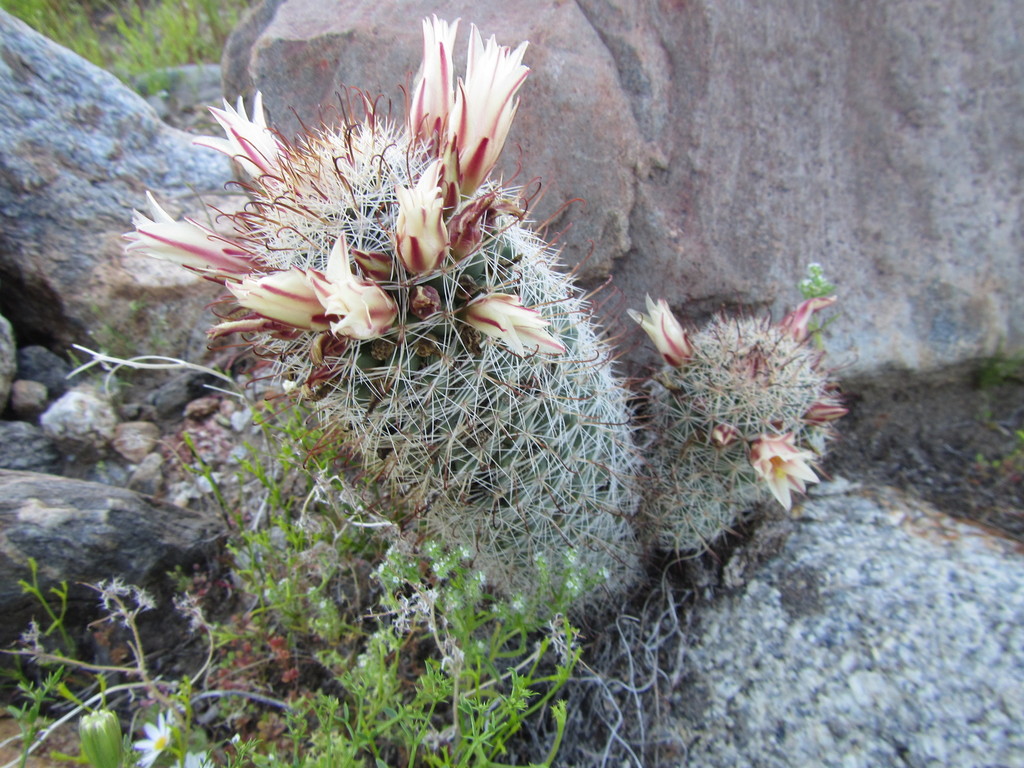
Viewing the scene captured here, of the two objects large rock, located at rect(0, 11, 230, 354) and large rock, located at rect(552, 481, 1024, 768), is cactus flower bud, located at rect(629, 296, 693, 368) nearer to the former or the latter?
large rock, located at rect(552, 481, 1024, 768)

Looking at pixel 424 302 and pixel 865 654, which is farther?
pixel 865 654

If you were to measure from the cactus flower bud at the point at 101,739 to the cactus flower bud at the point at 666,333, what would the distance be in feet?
5.46

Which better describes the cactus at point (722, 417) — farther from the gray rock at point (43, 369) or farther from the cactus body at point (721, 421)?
the gray rock at point (43, 369)

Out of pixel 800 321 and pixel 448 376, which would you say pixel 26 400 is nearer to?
pixel 448 376

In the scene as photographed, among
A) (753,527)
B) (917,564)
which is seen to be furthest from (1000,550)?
(753,527)

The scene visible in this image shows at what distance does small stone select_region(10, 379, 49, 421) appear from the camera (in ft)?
8.10

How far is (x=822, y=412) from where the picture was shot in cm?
205

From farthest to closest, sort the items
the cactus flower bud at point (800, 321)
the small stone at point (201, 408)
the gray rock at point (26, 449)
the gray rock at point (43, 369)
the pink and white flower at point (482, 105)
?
the small stone at point (201, 408) < the gray rock at point (43, 369) < the gray rock at point (26, 449) < the cactus flower bud at point (800, 321) < the pink and white flower at point (482, 105)

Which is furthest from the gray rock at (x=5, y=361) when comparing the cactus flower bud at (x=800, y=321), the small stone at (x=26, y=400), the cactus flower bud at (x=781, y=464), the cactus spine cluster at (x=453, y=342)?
the cactus flower bud at (x=800, y=321)

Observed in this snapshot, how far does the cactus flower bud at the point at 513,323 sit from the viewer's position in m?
1.37

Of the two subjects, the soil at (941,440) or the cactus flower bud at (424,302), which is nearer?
the cactus flower bud at (424,302)

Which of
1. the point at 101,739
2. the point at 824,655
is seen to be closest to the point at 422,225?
the point at 101,739

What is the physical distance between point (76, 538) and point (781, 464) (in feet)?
6.67

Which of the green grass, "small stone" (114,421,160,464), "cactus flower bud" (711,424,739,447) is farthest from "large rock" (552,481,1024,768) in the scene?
the green grass
